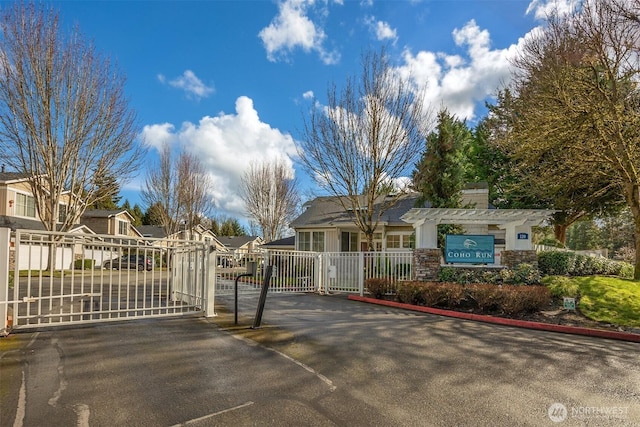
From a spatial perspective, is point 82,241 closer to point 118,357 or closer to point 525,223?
point 118,357

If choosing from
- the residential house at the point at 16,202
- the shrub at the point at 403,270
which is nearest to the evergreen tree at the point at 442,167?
the shrub at the point at 403,270

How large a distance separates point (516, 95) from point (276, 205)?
68.0 feet

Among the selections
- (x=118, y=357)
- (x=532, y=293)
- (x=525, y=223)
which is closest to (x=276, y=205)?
(x=525, y=223)

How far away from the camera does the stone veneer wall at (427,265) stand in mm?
11453

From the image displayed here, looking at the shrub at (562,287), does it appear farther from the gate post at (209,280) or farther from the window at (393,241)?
the window at (393,241)

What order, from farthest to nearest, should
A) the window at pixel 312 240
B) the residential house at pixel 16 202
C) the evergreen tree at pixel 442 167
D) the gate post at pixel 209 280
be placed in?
the residential house at pixel 16 202, the window at pixel 312 240, the evergreen tree at pixel 442 167, the gate post at pixel 209 280

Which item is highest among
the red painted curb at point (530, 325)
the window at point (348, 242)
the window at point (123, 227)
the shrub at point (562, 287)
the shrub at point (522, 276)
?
the window at point (123, 227)

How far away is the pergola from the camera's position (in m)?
11.4

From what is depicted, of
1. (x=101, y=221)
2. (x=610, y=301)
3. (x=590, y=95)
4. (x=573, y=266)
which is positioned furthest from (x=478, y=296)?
(x=101, y=221)

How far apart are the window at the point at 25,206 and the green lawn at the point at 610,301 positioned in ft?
106

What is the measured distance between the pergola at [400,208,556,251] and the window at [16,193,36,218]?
2778cm

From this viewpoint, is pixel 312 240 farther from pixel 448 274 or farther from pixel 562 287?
pixel 562 287

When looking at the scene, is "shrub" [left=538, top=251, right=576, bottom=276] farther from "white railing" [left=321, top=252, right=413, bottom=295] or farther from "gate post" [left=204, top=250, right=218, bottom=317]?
"gate post" [left=204, top=250, right=218, bottom=317]

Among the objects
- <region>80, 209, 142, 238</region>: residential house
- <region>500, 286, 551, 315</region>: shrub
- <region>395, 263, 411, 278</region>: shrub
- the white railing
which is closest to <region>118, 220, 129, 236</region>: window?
<region>80, 209, 142, 238</region>: residential house
